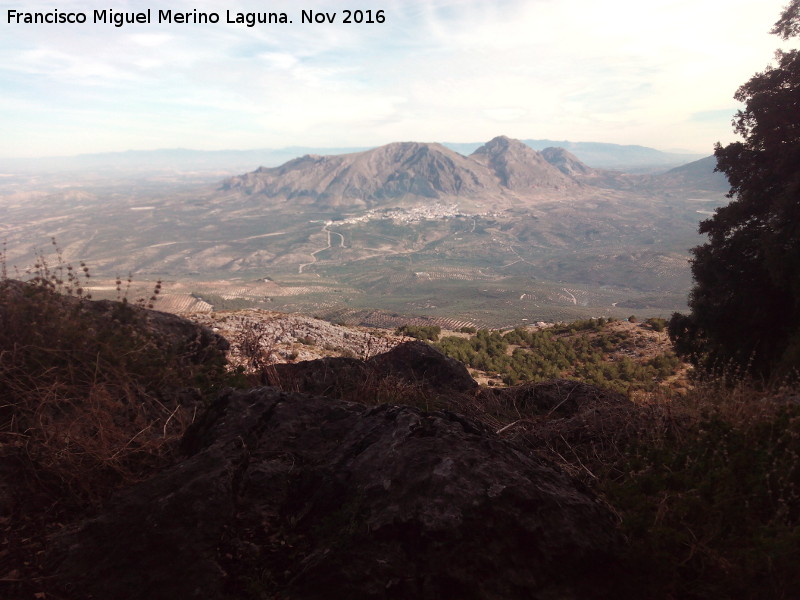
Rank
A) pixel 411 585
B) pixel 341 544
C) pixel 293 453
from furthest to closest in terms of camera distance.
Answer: pixel 293 453, pixel 341 544, pixel 411 585

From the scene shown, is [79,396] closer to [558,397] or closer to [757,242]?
[558,397]

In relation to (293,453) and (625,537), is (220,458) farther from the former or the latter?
(625,537)

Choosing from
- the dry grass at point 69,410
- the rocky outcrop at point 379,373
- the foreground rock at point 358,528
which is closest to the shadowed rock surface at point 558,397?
the rocky outcrop at point 379,373

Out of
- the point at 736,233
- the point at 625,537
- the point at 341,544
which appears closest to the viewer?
the point at 341,544

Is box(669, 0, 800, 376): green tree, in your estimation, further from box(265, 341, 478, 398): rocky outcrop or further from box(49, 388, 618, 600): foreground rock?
box(49, 388, 618, 600): foreground rock

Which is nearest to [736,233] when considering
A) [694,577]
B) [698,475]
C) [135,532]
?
[698,475]

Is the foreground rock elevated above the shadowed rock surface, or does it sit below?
above

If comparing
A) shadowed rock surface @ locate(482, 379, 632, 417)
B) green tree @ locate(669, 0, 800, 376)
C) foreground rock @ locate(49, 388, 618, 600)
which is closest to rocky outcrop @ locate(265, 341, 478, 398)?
shadowed rock surface @ locate(482, 379, 632, 417)
